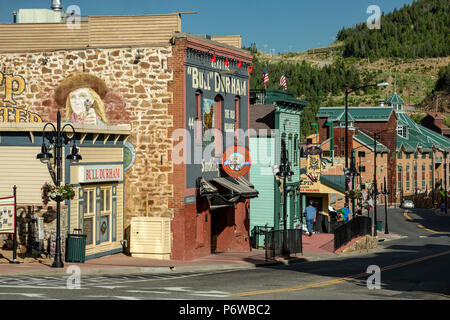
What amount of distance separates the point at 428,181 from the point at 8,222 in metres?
111

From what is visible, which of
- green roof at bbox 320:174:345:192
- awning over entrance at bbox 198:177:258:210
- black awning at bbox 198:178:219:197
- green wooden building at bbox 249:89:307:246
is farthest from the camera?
green roof at bbox 320:174:345:192

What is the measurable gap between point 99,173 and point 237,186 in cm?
794

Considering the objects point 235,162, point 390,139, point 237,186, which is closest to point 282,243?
point 237,186

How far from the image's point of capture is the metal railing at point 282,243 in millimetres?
32219

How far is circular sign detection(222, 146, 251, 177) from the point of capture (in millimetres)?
33312

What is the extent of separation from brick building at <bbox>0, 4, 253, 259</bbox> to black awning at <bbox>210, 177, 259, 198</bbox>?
356 millimetres

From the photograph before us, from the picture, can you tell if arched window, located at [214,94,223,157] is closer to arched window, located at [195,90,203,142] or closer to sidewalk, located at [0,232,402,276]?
arched window, located at [195,90,203,142]

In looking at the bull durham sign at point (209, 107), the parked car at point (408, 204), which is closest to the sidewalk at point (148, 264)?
the bull durham sign at point (209, 107)

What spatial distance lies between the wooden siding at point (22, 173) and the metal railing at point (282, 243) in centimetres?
1054

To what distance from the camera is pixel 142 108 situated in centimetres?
3019

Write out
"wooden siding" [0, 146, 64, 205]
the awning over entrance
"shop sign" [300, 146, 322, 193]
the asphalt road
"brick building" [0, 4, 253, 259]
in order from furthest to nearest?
"shop sign" [300, 146, 322, 193], the awning over entrance, "brick building" [0, 4, 253, 259], "wooden siding" [0, 146, 64, 205], the asphalt road

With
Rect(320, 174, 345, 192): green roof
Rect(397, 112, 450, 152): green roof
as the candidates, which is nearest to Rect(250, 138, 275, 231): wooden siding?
Rect(320, 174, 345, 192): green roof

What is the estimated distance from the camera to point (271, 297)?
17672mm

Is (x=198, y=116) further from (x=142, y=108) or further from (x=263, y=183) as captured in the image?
(x=263, y=183)
